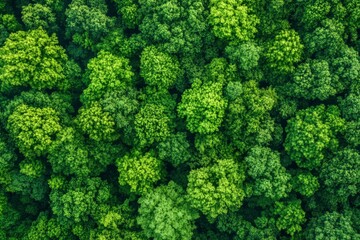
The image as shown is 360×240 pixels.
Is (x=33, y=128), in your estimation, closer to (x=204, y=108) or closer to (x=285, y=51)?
(x=204, y=108)

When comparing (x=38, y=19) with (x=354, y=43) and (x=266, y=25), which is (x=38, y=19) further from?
(x=354, y=43)

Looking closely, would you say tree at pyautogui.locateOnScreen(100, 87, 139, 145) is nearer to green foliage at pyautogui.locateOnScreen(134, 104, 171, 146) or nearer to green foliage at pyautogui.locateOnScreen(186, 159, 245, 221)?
green foliage at pyautogui.locateOnScreen(134, 104, 171, 146)

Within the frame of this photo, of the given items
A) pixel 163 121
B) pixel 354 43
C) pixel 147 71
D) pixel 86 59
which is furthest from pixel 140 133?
pixel 354 43

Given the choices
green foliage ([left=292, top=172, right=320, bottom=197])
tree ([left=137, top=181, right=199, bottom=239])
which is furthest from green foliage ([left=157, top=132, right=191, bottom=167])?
green foliage ([left=292, top=172, right=320, bottom=197])

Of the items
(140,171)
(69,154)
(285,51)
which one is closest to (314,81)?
(285,51)

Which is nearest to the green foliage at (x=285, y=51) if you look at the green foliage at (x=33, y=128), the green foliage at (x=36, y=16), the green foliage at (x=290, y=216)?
the green foliage at (x=290, y=216)

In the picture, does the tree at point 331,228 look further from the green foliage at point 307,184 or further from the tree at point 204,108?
the tree at point 204,108
